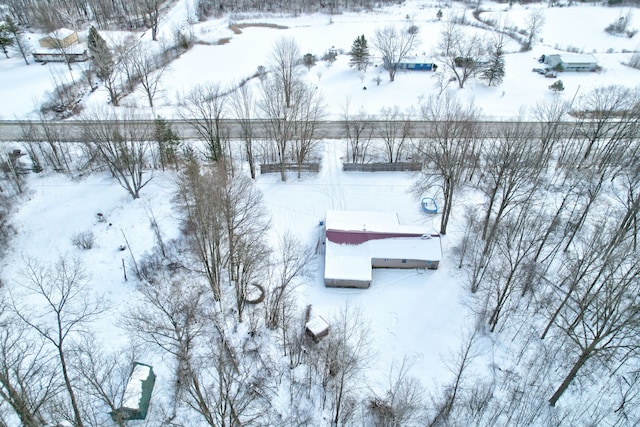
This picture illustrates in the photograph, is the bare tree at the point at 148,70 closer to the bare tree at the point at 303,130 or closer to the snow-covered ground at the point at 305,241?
the snow-covered ground at the point at 305,241

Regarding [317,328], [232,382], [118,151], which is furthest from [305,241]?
[118,151]

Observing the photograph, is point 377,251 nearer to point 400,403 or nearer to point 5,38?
point 400,403

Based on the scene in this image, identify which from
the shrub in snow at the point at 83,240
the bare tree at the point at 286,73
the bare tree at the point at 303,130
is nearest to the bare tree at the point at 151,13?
the bare tree at the point at 286,73

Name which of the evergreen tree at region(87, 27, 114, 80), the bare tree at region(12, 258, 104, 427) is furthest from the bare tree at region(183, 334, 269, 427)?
the evergreen tree at region(87, 27, 114, 80)

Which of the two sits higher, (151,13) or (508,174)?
(151,13)

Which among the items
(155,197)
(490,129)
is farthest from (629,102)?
(155,197)
